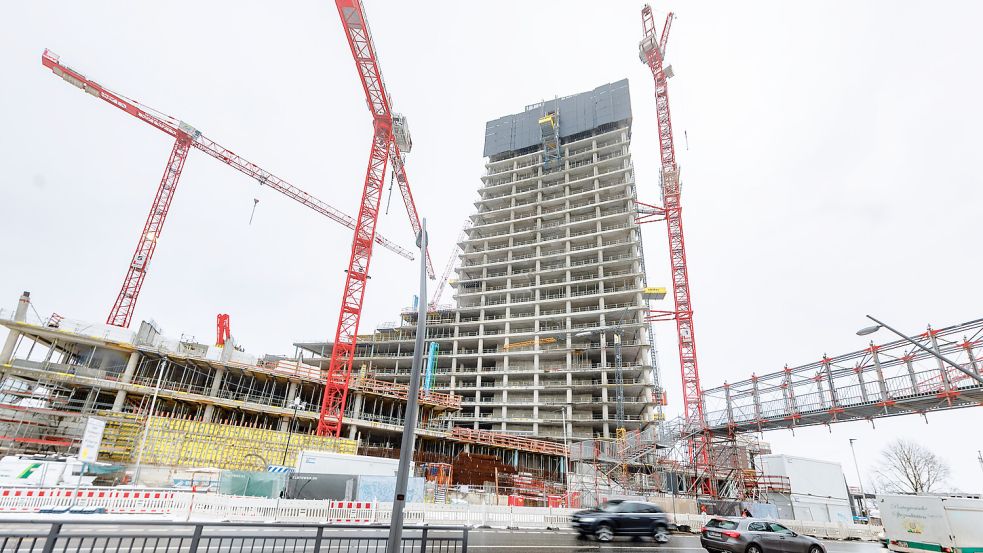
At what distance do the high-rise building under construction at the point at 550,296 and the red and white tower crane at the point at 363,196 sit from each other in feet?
89.3

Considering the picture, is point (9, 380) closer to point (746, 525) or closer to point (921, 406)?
point (746, 525)

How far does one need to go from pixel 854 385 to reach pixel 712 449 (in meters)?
13.4

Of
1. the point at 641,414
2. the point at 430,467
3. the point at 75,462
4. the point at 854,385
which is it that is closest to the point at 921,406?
the point at 854,385

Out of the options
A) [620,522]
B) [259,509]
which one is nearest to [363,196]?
[259,509]

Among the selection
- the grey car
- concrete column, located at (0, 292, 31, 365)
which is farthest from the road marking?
concrete column, located at (0, 292, 31, 365)

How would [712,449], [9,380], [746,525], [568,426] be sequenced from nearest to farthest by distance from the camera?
1. [746,525]
2. [9,380]
3. [712,449]
4. [568,426]

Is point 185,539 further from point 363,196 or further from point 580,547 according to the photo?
point 363,196

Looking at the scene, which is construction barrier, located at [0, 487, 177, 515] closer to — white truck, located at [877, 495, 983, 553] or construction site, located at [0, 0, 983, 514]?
construction site, located at [0, 0, 983, 514]

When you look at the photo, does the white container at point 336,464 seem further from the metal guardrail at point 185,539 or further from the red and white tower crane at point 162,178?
the red and white tower crane at point 162,178

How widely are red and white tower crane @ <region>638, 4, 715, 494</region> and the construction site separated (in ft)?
1.08

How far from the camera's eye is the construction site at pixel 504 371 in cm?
3347

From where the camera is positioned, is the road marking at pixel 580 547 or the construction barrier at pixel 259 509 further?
the construction barrier at pixel 259 509

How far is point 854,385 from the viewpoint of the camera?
95.7 ft

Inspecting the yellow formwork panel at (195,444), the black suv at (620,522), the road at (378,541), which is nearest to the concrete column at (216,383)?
the yellow formwork panel at (195,444)
